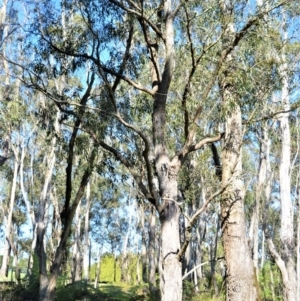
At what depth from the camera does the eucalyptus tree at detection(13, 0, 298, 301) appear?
7.61 meters

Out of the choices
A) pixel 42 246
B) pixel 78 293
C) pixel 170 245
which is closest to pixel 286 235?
pixel 42 246

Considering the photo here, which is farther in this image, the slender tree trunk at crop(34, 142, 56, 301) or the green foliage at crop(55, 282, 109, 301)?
the green foliage at crop(55, 282, 109, 301)

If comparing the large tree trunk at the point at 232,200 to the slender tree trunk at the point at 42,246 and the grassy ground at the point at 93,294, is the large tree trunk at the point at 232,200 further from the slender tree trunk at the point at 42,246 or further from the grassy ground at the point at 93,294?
the grassy ground at the point at 93,294

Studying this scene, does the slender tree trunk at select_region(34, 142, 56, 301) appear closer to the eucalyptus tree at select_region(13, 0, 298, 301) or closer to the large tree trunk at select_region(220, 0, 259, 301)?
the eucalyptus tree at select_region(13, 0, 298, 301)

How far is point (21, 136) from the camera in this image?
2152 centimetres

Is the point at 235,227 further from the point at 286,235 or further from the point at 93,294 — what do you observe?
the point at 93,294

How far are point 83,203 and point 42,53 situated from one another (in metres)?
23.0

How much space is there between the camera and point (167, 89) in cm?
811

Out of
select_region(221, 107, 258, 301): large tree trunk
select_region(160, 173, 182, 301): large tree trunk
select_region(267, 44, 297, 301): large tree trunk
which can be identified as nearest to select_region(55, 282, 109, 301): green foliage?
select_region(267, 44, 297, 301): large tree trunk

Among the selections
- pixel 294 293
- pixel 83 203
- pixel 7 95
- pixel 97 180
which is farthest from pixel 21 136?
→ pixel 294 293

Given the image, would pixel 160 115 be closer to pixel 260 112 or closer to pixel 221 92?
pixel 221 92

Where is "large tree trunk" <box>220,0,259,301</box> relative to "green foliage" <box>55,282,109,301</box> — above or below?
above

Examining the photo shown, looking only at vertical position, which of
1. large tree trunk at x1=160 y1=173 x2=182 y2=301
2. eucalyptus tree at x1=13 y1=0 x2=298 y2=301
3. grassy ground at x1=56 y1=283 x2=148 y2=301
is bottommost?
grassy ground at x1=56 y1=283 x2=148 y2=301

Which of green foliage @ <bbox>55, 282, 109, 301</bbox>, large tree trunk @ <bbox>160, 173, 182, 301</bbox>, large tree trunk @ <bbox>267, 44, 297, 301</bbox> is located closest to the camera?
large tree trunk @ <bbox>160, 173, 182, 301</bbox>
